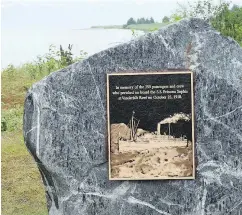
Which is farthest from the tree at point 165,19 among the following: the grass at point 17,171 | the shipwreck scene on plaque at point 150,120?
the shipwreck scene on plaque at point 150,120

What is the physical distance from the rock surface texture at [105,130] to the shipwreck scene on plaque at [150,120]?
2.6 inches

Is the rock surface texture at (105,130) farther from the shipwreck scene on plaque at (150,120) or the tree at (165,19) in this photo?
the tree at (165,19)

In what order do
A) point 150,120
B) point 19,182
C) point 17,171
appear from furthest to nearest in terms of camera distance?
point 17,171 < point 19,182 < point 150,120

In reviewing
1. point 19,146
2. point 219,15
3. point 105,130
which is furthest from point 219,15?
point 105,130

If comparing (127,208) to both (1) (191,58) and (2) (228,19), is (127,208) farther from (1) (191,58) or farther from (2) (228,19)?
(2) (228,19)

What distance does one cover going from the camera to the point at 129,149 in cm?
557

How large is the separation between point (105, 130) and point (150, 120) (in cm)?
35

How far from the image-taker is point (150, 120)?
5.56 meters

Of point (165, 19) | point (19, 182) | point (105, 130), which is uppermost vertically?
point (165, 19)

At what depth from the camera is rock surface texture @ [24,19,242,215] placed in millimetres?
5559

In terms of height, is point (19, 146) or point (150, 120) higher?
point (150, 120)

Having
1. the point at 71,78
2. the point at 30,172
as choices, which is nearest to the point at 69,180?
the point at 71,78

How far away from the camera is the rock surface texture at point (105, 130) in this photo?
18.2ft

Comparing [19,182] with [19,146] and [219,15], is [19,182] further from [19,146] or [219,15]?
[219,15]
